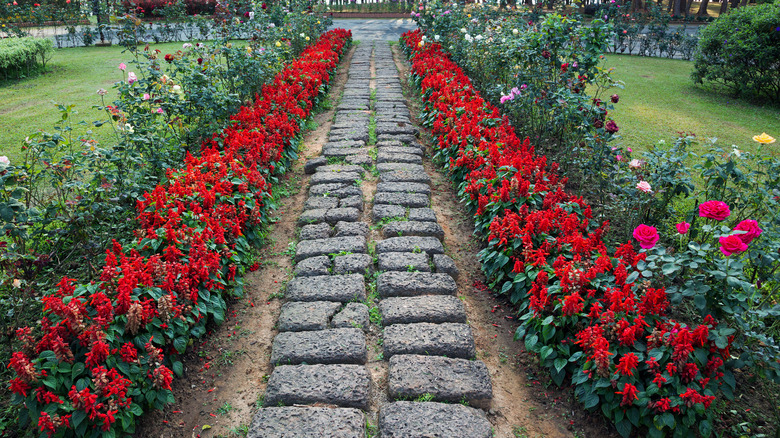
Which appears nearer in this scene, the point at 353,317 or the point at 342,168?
the point at 353,317

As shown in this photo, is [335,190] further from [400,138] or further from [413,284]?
[413,284]

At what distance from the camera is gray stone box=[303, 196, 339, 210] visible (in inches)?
175

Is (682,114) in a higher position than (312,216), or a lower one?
higher

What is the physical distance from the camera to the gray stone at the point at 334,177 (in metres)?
4.93

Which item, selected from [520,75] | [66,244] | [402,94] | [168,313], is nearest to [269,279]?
[168,313]

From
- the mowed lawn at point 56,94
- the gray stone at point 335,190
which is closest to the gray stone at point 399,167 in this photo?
the gray stone at point 335,190

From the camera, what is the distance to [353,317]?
303cm

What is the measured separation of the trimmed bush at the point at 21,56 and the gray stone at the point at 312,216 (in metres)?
8.68

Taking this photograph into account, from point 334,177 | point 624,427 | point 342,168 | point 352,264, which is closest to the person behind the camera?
point 624,427

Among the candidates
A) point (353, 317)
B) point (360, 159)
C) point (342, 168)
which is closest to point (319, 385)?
point (353, 317)

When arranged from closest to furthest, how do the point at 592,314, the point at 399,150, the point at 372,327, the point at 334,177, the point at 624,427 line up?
the point at 624,427 < the point at 592,314 < the point at 372,327 < the point at 334,177 < the point at 399,150

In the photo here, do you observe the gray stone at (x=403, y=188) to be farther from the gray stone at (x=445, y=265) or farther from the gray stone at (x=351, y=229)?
the gray stone at (x=445, y=265)

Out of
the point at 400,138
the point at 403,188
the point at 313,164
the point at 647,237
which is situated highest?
the point at 647,237

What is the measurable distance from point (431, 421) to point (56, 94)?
931 centimetres
